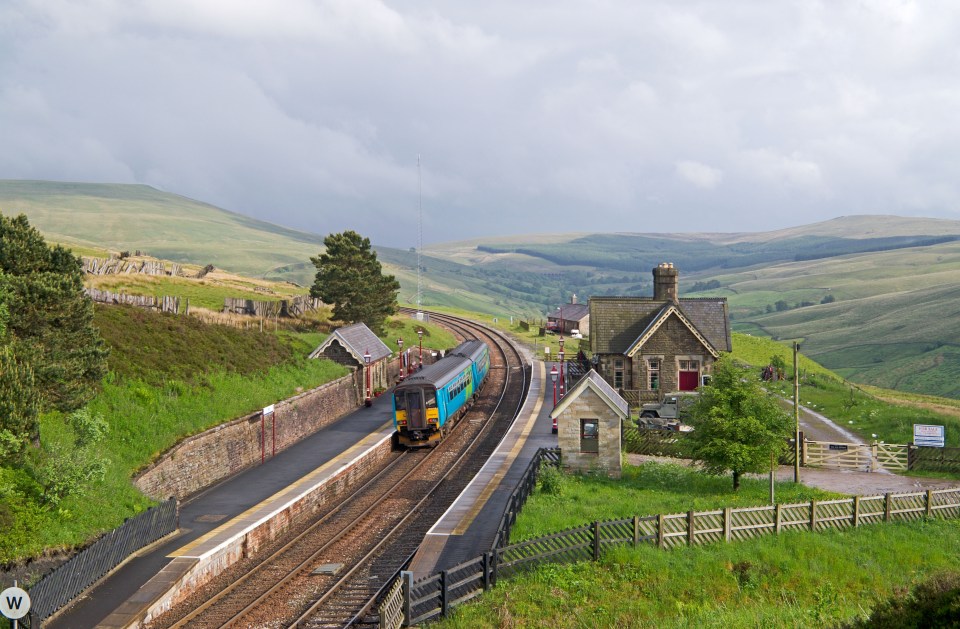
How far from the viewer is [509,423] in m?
55.5

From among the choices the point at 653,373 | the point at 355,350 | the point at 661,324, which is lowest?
the point at 653,373

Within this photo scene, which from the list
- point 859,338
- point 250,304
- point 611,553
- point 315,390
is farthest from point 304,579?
point 859,338

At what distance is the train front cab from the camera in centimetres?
4600

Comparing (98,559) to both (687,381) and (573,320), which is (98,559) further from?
(573,320)

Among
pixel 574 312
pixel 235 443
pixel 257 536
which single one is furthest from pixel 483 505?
pixel 574 312

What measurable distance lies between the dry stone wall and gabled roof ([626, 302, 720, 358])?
2112cm

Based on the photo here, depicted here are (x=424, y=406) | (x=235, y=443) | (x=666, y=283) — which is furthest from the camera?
(x=666, y=283)

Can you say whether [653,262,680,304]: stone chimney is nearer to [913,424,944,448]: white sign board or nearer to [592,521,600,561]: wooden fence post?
[913,424,944,448]: white sign board

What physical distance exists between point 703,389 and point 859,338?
159941mm

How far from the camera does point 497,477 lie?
38281 mm

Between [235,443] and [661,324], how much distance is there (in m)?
32.1

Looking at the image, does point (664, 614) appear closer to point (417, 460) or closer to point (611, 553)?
point (611, 553)

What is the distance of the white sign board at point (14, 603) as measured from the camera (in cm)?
1956

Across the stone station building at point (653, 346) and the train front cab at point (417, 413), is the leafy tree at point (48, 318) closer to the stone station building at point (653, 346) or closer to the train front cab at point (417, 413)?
the train front cab at point (417, 413)
